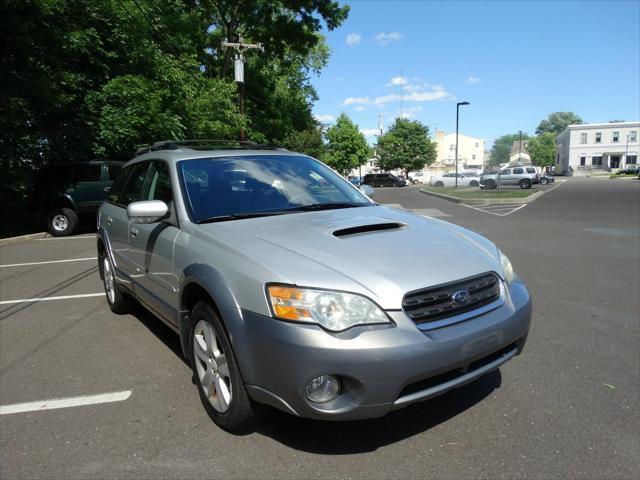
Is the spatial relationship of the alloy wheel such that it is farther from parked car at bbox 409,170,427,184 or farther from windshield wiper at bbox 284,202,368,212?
parked car at bbox 409,170,427,184

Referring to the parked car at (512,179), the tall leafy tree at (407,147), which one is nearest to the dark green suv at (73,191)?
the parked car at (512,179)

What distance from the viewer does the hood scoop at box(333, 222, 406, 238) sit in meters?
2.86

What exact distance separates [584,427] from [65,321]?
4.84 metres

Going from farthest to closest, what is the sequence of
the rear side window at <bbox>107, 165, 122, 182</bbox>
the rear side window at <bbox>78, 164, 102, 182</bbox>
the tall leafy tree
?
the tall leafy tree → the rear side window at <bbox>107, 165, 122, 182</bbox> → the rear side window at <bbox>78, 164, 102, 182</bbox>

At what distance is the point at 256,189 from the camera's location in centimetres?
353

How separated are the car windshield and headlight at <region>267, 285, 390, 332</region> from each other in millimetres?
1126

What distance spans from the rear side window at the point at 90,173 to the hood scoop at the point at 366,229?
11.5 metres

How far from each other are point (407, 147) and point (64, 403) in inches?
2752

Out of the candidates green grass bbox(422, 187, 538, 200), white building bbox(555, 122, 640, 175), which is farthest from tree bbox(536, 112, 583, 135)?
green grass bbox(422, 187, 538, 200)

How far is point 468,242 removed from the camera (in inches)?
117

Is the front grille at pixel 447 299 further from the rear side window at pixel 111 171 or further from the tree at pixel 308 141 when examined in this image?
the tree at pixel 308 141

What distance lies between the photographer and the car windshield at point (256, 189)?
131 inches

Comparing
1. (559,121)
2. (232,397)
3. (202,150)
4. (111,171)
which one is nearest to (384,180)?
(111,171)

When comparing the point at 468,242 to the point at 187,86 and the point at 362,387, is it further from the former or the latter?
the point at 187,86
